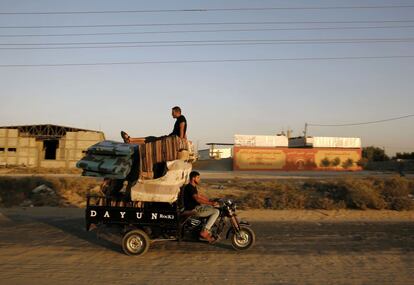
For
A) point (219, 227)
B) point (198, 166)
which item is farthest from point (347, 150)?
point (219, 227)

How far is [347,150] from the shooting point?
221ft

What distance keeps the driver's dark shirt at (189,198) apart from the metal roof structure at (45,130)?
5154 cm

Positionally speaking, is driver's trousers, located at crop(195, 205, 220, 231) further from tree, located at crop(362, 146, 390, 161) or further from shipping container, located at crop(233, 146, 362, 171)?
tree, located at crop(362, 146, 390, 161)

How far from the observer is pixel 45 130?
195ft

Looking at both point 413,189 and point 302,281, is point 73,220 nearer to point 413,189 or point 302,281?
point 302,281

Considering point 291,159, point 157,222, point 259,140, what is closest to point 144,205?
point 157,222

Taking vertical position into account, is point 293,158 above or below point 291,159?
above

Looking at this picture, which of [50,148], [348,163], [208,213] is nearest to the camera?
[208,213]

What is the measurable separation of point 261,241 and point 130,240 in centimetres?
313

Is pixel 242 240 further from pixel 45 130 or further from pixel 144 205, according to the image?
pixel 45 130

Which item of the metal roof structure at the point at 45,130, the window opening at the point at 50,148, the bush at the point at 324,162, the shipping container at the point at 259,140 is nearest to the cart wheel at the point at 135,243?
the metal roof structure at the point at 45,130

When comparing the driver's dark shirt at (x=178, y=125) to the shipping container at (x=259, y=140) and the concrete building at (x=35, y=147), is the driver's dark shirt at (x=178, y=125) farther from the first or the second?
the shipping container at (x=259, y=140)

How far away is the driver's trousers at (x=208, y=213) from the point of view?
861 centimetres

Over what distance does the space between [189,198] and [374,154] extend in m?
92.4
